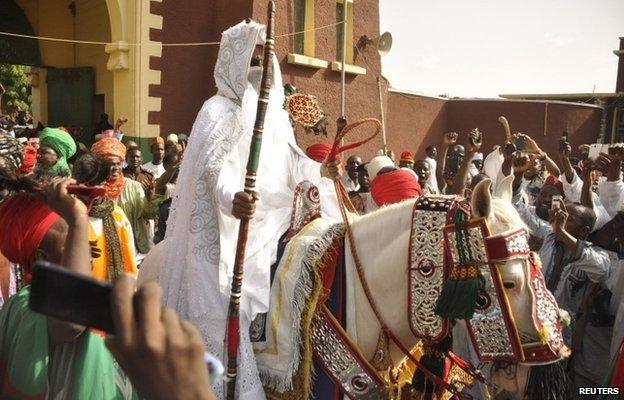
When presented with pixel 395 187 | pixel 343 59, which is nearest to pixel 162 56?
pixel 343 59

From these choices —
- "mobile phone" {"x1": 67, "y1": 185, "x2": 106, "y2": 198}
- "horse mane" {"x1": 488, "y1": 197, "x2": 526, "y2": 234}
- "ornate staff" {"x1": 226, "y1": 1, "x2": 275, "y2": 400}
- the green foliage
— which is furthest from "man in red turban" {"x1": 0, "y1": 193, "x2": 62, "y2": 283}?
the green foliage

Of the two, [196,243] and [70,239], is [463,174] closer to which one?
[196,243]

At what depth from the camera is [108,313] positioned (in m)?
0.90

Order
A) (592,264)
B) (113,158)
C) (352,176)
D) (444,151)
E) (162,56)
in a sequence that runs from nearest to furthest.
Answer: (592,264) → (113,158) → (444,151) → (352,176) → (162,56)

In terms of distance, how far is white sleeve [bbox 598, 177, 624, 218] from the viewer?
5.41 m

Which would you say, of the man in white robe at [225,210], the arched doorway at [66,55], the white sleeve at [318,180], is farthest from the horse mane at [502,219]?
the arched doorway at [66,55]

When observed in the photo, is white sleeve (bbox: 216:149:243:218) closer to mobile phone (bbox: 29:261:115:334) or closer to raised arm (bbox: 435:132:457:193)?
mobile phone (bbox: 29:261:115:334)

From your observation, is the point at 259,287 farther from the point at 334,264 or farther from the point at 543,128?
the point at 543,128

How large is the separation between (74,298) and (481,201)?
1.88m

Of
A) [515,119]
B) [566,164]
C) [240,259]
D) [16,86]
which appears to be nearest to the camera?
[240,259]

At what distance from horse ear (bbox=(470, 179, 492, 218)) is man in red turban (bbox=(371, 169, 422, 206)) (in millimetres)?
901

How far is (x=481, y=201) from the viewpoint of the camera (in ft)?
8.09

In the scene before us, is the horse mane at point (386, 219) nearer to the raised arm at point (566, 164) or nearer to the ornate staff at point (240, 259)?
the ornate staff at point (240, 259)

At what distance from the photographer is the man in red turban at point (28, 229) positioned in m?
2.01
